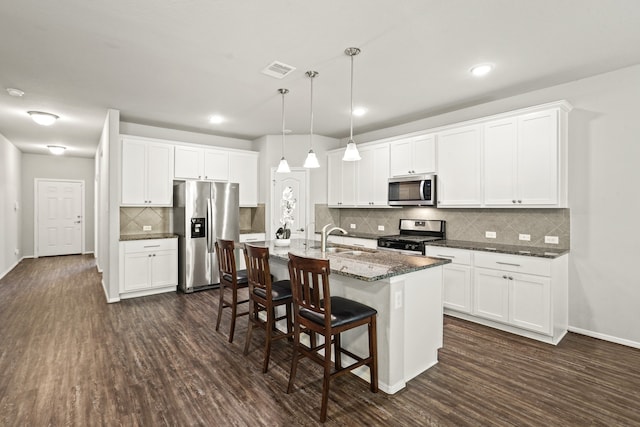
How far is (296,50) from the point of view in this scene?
2854 millimetres

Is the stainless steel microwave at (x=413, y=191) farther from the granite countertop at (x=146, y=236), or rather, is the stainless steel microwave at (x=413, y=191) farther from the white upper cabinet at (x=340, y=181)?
the granite countertop at (x=146, y=236)

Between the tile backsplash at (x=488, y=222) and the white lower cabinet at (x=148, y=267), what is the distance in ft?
10.8

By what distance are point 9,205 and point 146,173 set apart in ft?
13.2

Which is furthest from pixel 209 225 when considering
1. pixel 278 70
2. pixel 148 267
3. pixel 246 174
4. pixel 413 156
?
pixel 413 156

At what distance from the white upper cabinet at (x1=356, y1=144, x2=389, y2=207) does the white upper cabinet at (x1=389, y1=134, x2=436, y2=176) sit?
137 mm

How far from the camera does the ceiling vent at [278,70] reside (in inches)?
124

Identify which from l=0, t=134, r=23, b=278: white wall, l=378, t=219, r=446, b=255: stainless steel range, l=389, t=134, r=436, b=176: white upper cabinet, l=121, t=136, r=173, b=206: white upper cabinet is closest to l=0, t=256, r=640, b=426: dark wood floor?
l=378, t=219, r=446, b=255: stainless steel range

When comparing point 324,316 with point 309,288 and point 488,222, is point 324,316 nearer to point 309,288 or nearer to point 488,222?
point 309,288

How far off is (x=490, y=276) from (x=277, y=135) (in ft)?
14.1

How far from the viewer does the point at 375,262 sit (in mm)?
2602

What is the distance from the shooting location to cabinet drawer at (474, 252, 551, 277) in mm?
3182

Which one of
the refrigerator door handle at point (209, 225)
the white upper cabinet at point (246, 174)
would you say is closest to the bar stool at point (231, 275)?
the refrigerator door handle at point (209, 225)

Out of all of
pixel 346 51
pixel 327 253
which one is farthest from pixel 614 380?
pixel 346 51

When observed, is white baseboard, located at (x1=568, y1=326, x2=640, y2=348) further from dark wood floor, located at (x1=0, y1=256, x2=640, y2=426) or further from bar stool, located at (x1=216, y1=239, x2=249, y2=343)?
bar stool, located at (x1=216, y1=239, x2=249, y2=343)
